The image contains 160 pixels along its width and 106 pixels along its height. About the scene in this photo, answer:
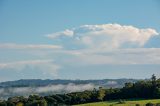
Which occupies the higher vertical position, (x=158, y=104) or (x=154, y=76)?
(x=154, y=76)

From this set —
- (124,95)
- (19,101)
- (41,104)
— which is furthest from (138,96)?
(19,101)

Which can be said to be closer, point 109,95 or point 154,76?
point 109,95

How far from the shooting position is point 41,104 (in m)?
136

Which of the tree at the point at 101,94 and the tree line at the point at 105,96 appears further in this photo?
the tree at the point at 101,94

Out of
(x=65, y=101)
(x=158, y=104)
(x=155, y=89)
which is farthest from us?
(x=65, y=101)

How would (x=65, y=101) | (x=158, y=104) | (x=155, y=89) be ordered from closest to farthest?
1. (x=158, y=104)
2. (x=155, y=89)
3. (x=65, y=101)

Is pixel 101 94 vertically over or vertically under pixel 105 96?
over

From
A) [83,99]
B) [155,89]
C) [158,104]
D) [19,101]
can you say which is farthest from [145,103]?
[19,101]

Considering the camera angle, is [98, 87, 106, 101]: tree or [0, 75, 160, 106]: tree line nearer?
[0, 75, 160, 106]: tree line

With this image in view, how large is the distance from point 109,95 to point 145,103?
24572 millimetres

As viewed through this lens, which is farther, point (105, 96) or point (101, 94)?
point (105, 96)

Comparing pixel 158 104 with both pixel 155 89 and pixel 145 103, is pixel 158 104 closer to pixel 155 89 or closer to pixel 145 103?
pixel 145 103

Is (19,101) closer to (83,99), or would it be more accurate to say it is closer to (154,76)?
(83,99)

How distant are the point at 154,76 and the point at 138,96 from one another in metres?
20.6
